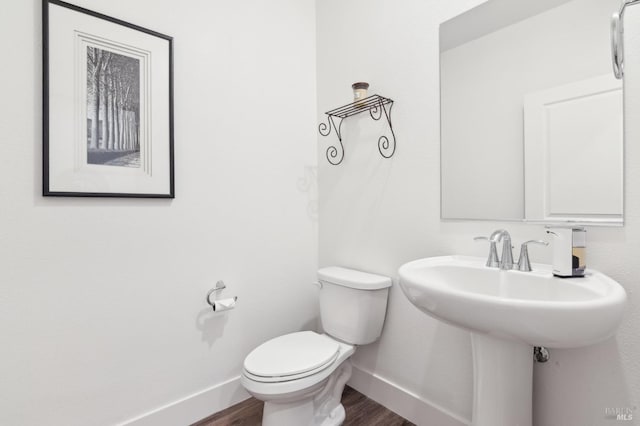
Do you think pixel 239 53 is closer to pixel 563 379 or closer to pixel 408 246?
pixel 408 246

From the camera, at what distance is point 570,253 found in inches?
37.2

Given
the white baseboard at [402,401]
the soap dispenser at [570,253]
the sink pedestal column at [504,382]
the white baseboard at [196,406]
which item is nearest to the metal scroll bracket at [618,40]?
the soap dispenser at [570,253]

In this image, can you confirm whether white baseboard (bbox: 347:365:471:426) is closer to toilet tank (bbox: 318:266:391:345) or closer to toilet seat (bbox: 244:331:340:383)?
toilet tank (bbox: 318:266:391:345)

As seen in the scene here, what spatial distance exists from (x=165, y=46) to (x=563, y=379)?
209cm

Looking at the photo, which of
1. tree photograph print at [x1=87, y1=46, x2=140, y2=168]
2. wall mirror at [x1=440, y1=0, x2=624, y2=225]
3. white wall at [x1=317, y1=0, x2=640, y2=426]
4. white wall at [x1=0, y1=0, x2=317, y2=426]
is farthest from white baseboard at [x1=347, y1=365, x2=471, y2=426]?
tree photograph print at [x1=87, y1=46, x2=140, y2=168]

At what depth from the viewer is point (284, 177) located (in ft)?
6.12

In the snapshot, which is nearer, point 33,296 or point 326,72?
point 33,296

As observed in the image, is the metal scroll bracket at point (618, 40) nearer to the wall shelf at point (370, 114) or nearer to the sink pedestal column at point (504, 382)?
the wall shelf at point (370, 114)

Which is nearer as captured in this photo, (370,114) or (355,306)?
(355,306)

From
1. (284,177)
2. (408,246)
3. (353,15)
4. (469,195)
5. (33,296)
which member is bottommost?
(33,296)

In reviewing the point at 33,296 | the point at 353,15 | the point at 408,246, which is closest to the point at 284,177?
the point at 408,246

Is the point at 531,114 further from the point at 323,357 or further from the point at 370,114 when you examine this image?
the point at 323,357

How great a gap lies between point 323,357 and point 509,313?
84 centimetres

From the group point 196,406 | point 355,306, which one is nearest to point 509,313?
point 355,306
